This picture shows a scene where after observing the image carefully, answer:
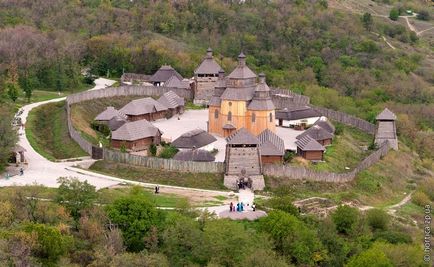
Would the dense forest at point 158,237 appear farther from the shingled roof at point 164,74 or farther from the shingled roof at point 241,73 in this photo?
the shingled roof at point 164,74

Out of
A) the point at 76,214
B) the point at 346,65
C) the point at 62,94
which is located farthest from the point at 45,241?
the point at 346,65

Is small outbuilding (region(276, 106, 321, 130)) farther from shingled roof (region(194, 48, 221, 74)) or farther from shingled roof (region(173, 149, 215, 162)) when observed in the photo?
shingled roof (region(173, 149, 215, 162))

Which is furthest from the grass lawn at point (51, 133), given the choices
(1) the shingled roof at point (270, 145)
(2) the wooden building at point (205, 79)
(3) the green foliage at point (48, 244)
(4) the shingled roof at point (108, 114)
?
(3) the green foliage at point (48, 244)

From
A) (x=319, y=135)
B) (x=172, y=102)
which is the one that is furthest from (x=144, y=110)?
(x=319, y=135)

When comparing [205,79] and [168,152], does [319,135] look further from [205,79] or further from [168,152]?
[205,79]

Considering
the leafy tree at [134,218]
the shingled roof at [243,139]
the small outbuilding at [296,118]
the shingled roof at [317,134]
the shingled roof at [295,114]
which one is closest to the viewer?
the leafy tree at [134,218]

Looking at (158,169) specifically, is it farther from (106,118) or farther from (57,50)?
(57,50)
